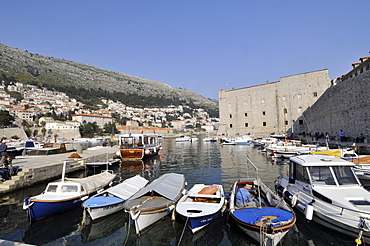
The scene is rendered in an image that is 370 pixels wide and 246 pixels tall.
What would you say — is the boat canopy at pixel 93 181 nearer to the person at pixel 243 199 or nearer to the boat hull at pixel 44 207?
the boat hull at pixel 44 207

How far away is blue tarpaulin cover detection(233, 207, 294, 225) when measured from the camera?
5125 mm

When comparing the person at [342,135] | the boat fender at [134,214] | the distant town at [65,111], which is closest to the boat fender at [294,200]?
the boat fender at [134,214]

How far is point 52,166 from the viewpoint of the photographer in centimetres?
1363

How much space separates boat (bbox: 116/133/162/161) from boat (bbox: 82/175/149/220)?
463 inches

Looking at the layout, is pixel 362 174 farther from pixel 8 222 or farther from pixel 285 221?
pixel 8 222

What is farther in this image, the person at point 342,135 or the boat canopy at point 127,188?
the person at point 342,135

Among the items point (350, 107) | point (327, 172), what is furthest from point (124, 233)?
point (350, 107)

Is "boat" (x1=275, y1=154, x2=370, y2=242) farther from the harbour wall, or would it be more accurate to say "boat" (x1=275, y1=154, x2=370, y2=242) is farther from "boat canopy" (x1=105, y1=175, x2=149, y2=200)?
the harbour wall

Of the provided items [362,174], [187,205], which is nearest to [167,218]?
[187,205]

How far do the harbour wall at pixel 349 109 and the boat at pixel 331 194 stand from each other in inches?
525

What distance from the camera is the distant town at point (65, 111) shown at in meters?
89.2

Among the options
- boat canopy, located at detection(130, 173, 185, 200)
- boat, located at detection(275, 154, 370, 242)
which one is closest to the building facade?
boat, located at detection(275, 154, 370, 242)

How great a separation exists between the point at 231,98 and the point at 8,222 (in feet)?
175

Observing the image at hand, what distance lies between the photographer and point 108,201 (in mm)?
7395
